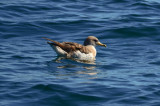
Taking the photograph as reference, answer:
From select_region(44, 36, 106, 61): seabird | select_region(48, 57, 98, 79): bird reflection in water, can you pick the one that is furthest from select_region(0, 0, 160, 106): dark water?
select_region(44, 36, 106, 61): seabird

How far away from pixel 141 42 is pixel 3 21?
615 cm

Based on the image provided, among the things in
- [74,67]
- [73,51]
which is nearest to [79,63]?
[74,67]

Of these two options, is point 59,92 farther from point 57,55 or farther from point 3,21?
point 3,21

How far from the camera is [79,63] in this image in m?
14.0

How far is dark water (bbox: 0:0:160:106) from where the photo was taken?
10164mm

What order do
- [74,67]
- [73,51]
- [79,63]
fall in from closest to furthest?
[74,67]
[79,63]
[73,51]

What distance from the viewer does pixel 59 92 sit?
1033 cm

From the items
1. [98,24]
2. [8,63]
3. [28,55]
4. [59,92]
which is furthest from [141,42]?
[59,92]

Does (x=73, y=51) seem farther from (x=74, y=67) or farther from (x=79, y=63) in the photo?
(x=74, y=67)

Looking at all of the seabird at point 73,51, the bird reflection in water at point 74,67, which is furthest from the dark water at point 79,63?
the seabird at point 73,51

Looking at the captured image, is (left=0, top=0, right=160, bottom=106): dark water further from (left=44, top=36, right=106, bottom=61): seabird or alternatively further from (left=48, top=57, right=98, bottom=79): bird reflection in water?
(left=44, top=36, right=106, bottom=61): seabird

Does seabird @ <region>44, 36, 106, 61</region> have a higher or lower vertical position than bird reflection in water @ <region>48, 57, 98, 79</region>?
higher

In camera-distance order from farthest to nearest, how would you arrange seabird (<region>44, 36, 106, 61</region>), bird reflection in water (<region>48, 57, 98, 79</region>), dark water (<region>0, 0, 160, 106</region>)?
1. seabird (<region>44, 36, 106, 61</region>)
2. bird reflection in water (<region>48, 57, 98, 79</region>)
3. dark water (<region>0, 0, 160, 106</region>)

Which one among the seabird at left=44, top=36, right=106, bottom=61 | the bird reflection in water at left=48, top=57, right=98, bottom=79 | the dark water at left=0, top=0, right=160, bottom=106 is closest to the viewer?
the dark water at left=0, top=0, right=160, bottom=106
